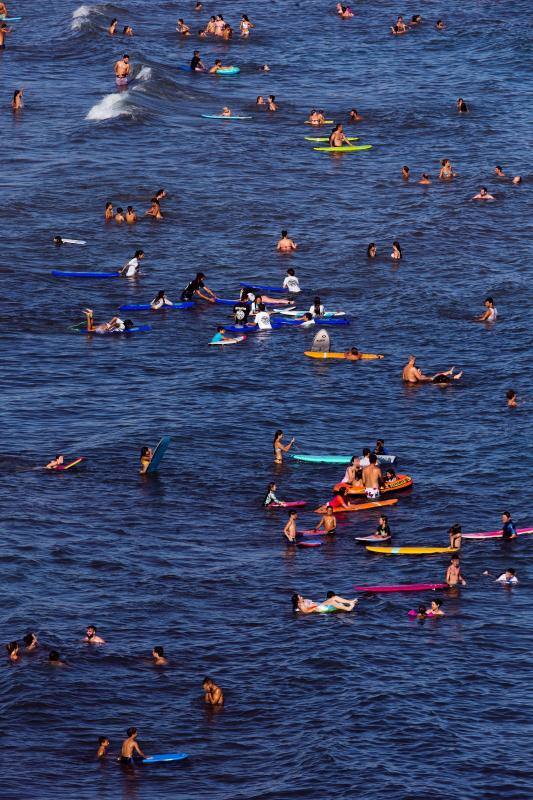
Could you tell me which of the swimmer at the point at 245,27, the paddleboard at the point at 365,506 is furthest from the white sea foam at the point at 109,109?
the paddleboard at the point at 365,506

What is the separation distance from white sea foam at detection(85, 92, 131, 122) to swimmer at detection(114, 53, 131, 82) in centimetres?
268

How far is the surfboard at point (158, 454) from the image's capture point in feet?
151

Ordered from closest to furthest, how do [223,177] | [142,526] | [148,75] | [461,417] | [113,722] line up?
[113,722], [142,526], [461,417], [223,177], [148,75]

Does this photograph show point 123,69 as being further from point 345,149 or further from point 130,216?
point 130,216

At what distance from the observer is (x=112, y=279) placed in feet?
204

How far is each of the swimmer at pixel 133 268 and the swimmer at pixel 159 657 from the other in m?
28.0

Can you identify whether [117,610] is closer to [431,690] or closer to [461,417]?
[431,690]

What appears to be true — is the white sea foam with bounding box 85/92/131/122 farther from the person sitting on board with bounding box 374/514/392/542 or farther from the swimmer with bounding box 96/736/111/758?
the swimmer with bounding box 96/736/111/758

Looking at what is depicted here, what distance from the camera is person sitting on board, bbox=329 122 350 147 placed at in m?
77.9

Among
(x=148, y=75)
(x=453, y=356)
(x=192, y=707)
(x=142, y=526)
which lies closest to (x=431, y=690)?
(x=192, y=707)

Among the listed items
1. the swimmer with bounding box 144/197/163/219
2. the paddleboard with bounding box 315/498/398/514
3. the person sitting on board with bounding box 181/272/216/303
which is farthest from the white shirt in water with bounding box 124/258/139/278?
the paddleboard with bounding box 315/498/398/514

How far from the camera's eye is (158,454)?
46.2 metres

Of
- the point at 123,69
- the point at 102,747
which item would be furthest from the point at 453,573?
the point at 123,69

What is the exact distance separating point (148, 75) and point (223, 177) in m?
16.9
